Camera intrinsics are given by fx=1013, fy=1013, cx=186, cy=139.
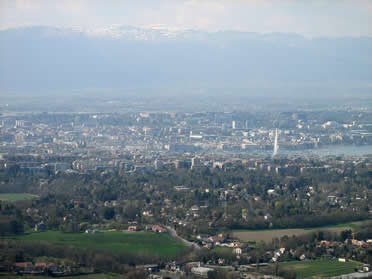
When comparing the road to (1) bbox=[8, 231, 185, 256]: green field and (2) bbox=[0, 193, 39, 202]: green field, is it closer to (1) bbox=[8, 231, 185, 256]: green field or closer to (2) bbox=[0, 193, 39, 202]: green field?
(1) bbox=[8, 231, 185, 256]: green field

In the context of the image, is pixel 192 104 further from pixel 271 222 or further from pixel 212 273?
pixel 212 273

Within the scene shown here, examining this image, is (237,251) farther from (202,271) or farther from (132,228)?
(132,228)

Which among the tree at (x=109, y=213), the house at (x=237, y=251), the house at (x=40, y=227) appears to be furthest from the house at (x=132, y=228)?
the house at (x=237, y=251)

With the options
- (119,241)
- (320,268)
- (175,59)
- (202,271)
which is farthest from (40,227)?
(175,59)

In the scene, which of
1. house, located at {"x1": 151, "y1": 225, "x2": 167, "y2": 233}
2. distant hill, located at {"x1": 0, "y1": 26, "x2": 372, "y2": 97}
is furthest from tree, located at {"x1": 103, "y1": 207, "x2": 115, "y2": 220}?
distant hill, located at {"x1": 0, "y1": 26, "x2": 372, "y2": 97}

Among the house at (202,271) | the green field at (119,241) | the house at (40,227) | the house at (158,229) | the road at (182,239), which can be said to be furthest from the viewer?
the house at (158,229)

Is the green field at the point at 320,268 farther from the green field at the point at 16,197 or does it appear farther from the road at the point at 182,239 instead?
the green field at the point at 16,197
